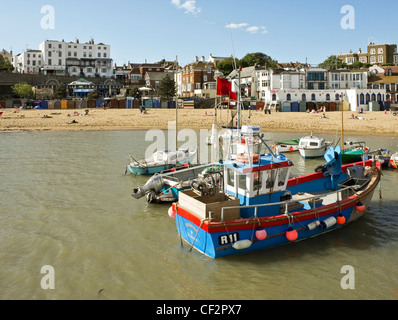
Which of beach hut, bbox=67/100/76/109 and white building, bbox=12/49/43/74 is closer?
beach hut, bbox=67/100/76/109

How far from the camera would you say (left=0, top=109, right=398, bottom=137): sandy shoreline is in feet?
164

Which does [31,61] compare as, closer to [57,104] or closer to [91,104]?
[57,104]

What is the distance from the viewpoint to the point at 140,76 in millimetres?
108188

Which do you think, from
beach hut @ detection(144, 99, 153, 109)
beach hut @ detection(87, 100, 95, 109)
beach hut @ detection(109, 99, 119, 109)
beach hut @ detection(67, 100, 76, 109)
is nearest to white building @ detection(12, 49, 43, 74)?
beach hut @ detection(67, 100, 76, 109)

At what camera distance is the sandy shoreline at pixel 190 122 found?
49.9m

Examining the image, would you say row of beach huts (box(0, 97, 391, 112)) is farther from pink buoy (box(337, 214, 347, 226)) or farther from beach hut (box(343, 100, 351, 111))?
pink buoy (box(337, 214, 347, 226))

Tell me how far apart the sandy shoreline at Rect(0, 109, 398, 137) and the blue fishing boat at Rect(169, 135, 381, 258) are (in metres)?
34.3

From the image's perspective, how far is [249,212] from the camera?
12742 mm

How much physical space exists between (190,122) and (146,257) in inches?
1754

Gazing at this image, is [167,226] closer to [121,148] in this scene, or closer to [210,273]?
[210,273]

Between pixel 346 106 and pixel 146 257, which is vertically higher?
pixel 346 106

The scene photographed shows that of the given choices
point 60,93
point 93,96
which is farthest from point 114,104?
point 60,93
